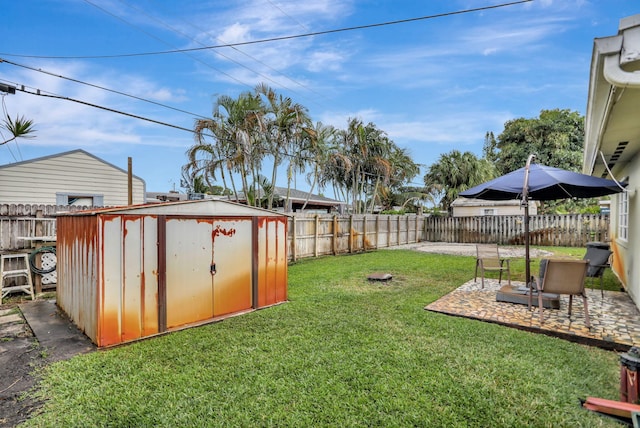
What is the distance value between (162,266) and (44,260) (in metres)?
4.25

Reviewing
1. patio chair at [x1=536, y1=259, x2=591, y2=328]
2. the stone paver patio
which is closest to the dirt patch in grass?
the stone paver patio

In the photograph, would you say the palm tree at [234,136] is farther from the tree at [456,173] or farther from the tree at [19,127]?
the tree at [456,173]

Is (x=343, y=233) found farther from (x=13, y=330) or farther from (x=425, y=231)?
(x=13, y=330)

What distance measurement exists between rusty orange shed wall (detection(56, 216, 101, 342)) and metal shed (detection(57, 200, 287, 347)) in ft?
0.04

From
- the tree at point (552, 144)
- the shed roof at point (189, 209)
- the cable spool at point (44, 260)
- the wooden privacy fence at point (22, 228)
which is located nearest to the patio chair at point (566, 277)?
the shed roof at point (189, 209)

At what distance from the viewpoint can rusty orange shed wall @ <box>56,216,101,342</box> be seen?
3891mm

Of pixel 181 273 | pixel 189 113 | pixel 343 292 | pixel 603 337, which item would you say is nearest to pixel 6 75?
pixel 189 113

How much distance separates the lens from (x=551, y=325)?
14.1 ft

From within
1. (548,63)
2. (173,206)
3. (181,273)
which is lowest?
(181,273)

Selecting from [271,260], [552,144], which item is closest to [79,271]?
[271,260]

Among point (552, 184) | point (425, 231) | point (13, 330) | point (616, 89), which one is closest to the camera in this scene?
point (616, 89)

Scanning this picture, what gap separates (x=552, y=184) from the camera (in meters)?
4.82

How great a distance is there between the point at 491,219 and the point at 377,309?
50.2 ft

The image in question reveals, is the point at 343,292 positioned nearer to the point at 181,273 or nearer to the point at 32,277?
the point at 181,273
